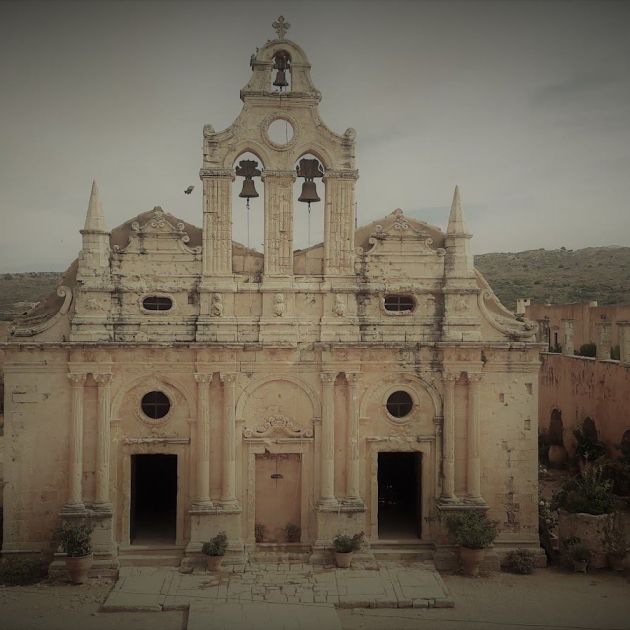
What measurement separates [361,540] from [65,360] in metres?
8.01

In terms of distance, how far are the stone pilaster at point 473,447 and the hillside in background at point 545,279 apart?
3078 cm

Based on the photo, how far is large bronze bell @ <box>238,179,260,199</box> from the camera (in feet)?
58.1

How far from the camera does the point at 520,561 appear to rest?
654 inches

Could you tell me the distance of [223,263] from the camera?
17.2 meters

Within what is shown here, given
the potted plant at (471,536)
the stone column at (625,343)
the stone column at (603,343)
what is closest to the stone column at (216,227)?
the potted plant at (471,536)

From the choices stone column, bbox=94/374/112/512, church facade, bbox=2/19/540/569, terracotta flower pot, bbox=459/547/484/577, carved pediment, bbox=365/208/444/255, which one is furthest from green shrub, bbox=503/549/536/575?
stone column, bbox=94/374/112/512

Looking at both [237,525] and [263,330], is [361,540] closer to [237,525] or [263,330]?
[237,525]

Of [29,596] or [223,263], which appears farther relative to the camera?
[223,263]

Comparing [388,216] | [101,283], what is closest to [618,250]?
[388,216]

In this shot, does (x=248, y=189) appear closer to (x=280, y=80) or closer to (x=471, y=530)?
(x=280, y=80)

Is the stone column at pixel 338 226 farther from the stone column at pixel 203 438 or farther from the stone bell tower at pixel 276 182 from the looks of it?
the stone column at pixel 203 438

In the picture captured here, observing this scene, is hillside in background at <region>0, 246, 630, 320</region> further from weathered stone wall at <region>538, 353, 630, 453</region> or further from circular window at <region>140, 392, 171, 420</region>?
circular window at <region>140, 392, 171, 420</region>

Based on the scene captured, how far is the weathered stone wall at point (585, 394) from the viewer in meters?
23.9

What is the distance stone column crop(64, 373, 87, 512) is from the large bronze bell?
5.72 meters
